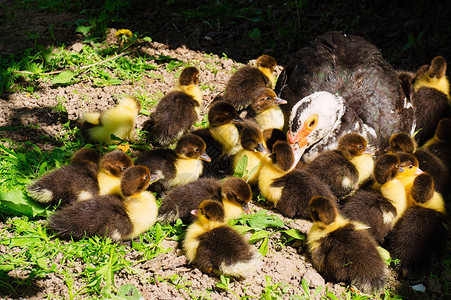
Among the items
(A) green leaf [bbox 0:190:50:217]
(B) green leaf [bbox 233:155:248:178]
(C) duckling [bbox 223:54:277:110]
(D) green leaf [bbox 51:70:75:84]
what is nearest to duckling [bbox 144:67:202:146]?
(C) duckling [bbox 223:54:277:110]

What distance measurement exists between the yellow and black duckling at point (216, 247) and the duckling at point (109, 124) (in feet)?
4.92

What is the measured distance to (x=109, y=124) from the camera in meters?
4.70

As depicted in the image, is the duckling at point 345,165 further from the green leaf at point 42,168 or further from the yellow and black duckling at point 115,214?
the green leaf at point 42,168

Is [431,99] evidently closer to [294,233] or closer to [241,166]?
[241,166]

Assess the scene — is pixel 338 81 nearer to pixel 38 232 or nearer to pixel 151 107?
pixel 151 107

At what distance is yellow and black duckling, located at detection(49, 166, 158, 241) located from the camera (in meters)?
3.60

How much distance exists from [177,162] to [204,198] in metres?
0.55

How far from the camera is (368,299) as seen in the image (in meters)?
3.47

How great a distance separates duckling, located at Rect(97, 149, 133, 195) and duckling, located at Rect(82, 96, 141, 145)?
2.51 ft

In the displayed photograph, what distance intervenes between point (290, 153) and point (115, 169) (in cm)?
149

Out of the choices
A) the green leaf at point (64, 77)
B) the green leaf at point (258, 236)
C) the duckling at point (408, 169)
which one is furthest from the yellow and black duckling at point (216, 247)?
the green leaf at point (64, 77)

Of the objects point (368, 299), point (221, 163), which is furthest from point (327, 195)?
point (221, 163)

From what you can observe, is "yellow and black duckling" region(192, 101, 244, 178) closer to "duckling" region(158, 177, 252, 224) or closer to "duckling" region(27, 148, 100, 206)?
"duckling" region(158, 177, 252, 224)

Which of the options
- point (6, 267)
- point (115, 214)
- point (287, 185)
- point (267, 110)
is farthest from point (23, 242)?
point (267, 110)
